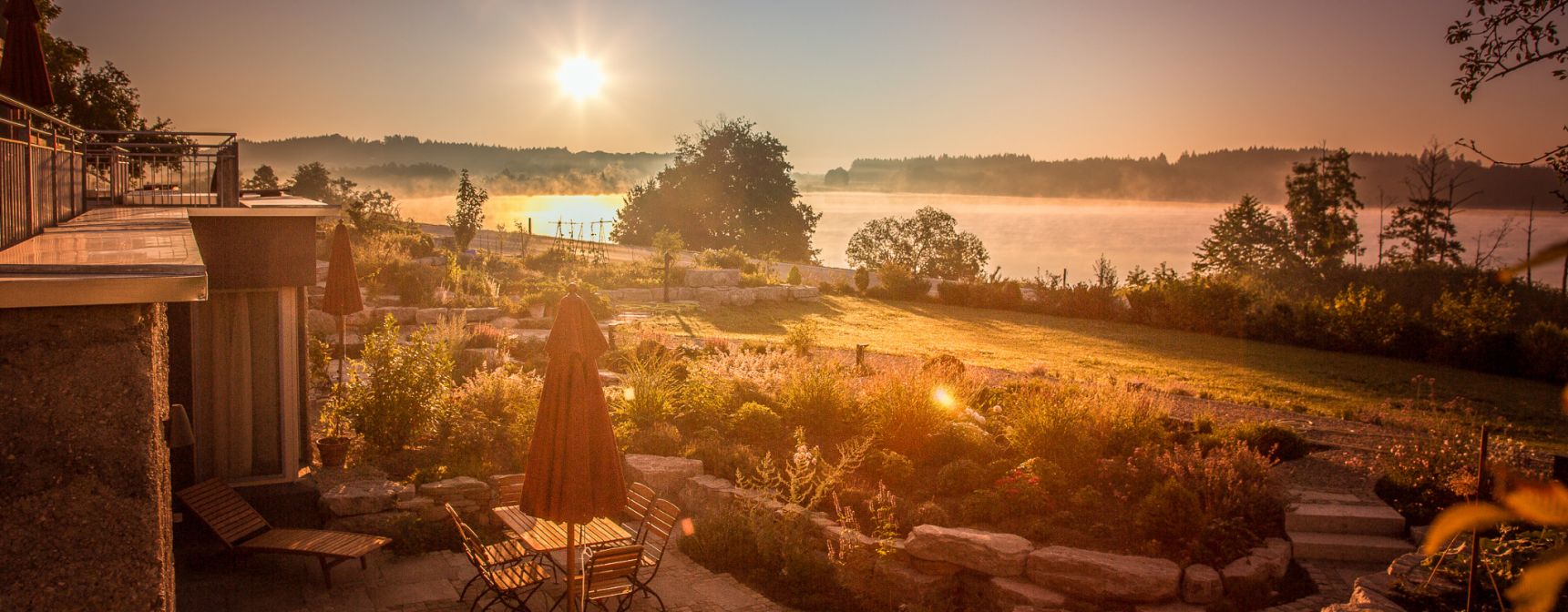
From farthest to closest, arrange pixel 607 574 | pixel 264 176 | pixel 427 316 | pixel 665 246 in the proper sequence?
pixel 264 176 < pixel 665 246 < pixel 427 316 < pixel 607 574

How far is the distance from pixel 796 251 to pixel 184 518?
3535 centimetres

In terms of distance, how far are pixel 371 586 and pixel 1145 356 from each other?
12.8 meters

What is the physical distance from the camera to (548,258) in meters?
25.1

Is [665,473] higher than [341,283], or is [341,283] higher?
[341,283]

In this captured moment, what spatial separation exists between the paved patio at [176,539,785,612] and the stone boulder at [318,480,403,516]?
44 cm

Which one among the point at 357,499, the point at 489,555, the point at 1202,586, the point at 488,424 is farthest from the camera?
the point at 488,424

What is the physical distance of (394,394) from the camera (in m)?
Result: 8.69

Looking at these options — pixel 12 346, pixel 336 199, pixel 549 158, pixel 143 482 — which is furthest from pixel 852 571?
pixel 549 158

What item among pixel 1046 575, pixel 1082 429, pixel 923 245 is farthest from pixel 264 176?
pixel 1046 575

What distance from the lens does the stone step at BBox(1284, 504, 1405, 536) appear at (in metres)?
6.72

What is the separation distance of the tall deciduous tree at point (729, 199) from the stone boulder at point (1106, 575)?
34518mm

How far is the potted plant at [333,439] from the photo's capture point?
8.37 metres

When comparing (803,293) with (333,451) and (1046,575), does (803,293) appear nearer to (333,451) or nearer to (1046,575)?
(333,451)

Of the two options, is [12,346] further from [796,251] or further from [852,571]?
[796,251]
